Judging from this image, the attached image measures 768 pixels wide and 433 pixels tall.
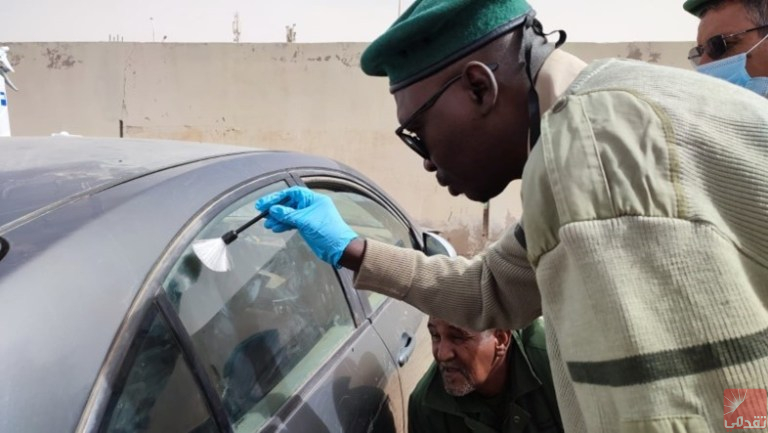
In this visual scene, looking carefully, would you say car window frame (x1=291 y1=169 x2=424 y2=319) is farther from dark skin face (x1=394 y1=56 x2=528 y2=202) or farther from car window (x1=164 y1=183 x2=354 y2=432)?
dark skin face (x1=394 y1=56 x2=528 y2=202)

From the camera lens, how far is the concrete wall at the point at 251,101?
24.5 feet

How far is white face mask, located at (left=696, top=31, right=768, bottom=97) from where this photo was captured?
2727 mm

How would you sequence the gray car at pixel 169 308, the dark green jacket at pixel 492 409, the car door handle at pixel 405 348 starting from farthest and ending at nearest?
the car door handle at pixel 405 348, the dark green jacket at pixel 492 409, the gray car at pixel 169 308

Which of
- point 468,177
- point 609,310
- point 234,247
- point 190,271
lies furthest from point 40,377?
point 468,177

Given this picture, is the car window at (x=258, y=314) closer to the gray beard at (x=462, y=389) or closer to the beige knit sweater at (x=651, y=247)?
the gray beard at (x=462, y=389)

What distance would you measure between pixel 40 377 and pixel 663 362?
2.79 ft

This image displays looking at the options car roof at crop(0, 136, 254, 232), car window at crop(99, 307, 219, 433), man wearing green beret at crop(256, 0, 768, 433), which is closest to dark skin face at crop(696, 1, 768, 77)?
man wearing green beret at crop(256, 0, 768, 433)

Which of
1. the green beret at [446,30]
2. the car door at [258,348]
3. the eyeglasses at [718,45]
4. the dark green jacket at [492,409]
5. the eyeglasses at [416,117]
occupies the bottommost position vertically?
the dark green jacket at [492,409]

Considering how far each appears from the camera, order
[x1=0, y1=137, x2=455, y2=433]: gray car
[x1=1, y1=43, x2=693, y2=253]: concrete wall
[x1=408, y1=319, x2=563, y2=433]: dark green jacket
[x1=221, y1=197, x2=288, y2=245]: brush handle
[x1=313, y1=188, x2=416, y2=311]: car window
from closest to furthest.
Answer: [x1=0, y1=137, x2=455, y2=433]: gray car, [x1=221, y1=197, x2=288, y2=245]: brush handle, [x1=408, y1=319, x2=563, y2=433]: dark green jacket, [x1=313, y1=188, x2=416, y2=311]: car window, [x1=1, y1=43, x2=693, y2=253]: concrete wall

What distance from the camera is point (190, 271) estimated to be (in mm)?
1255

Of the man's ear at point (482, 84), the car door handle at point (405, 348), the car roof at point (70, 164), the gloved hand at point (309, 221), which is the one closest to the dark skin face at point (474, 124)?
the man's ear at point (482, 84)

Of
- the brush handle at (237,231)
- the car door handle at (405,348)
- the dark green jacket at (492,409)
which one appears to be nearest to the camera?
the brush handle at (237,231)

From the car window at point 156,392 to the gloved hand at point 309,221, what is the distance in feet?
1.76

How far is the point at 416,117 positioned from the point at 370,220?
1207 millimetres
